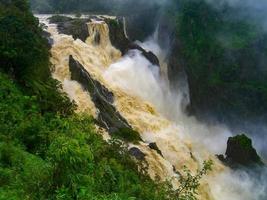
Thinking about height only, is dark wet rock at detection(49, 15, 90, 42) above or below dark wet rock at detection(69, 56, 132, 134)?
above

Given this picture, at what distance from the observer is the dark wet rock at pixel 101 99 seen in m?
21.3

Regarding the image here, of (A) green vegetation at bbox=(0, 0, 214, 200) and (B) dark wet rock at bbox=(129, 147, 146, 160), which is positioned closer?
(A) green vegetation at bbox=(0, 0, 214, 200)

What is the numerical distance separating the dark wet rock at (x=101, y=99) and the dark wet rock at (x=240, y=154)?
238 inches

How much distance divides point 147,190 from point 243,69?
78.3ft

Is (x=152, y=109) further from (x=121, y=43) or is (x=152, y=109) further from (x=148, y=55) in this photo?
(x=121, y=43)

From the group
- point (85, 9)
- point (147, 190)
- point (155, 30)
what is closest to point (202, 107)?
point (155, 30)

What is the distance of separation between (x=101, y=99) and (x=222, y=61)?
14127mm

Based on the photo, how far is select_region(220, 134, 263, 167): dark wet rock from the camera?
24969 millimetres

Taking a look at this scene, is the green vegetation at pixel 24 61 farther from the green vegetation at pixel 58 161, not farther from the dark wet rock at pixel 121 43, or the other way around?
the dark wet rock at pixel 121 43

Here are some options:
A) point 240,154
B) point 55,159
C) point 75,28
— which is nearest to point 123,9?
point 75,28

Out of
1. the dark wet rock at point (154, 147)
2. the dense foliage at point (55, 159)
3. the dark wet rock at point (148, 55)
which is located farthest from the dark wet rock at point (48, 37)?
the dark wet rock at point (154, 147)

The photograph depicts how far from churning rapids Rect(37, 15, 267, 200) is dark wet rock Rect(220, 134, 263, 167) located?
0.82 meters

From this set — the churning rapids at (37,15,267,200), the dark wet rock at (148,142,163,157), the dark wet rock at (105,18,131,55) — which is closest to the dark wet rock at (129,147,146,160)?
the churning rapids at (37,15,267,200)

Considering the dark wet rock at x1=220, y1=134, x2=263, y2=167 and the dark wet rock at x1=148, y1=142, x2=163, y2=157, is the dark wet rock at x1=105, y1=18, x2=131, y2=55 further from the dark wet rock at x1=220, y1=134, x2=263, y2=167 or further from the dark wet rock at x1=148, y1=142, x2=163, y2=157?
the dark wet rock at x1=148, y1=142, x2=163, y2=157
